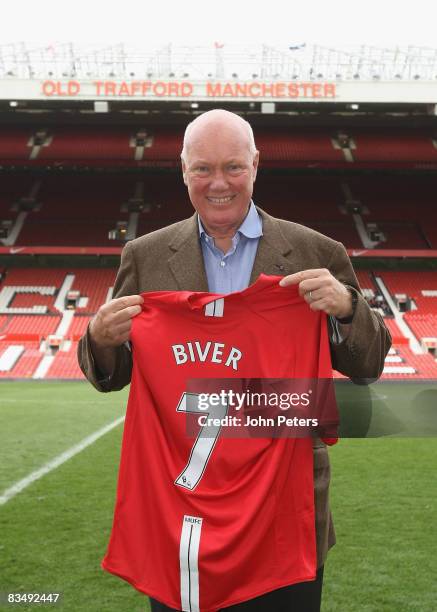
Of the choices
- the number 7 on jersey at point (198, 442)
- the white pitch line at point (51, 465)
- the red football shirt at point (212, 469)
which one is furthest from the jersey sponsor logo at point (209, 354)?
the white pitch line at point (51, 465)

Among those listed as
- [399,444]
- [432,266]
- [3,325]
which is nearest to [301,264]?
[399,444]

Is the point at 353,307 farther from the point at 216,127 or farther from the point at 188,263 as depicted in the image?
the point at 216,127

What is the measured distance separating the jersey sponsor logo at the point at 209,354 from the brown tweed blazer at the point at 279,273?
7.5 inches

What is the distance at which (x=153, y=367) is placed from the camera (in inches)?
87.4

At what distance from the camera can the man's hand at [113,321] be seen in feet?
7.07

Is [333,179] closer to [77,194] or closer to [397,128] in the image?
[397,128]

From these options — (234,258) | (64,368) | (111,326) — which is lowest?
(64,368)

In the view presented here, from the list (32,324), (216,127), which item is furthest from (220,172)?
(32,324)

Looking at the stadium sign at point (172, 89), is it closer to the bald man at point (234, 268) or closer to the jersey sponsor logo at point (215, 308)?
the bald man at point (234, 268)

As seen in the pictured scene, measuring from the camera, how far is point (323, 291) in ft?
6.65

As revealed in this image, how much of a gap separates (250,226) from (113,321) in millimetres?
541

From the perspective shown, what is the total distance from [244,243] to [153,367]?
507mm

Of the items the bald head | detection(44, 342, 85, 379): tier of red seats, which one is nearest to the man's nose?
the bald head

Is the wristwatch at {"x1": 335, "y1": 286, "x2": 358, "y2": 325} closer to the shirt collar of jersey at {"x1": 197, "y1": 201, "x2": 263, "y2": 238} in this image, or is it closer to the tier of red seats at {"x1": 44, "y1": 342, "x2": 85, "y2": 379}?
the shirt collar of jersey at {"x1": 197, "y1": 201, "x2": 263, "y2": 238}
